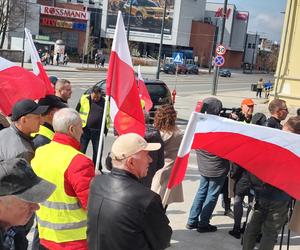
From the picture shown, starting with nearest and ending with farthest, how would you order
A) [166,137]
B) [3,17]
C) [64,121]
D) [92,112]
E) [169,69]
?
[64,121]
[166,137]
[92,112]
[3,17]
[169,69]

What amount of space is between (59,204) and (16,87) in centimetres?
264

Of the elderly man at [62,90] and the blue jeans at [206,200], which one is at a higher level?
the elderly man at [62,90]

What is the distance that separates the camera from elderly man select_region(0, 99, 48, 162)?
3.87 meters

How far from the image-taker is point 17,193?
203 centimetres

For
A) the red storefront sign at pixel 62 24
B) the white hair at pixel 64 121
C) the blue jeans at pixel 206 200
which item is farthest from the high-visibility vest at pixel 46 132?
the red storefront sign at pixel 62 24

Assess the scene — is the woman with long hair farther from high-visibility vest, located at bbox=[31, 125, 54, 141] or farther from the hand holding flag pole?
high-visibility vest, located at bbox=[31, 125, 54, 141]

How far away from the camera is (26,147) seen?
3.96 meters

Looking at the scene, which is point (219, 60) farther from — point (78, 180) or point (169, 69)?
point (169, 69)

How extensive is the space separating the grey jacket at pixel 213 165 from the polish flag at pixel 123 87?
1428 mm

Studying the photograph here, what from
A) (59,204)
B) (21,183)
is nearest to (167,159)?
(59,204)

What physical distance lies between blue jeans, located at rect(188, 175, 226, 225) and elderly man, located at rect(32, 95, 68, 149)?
97.0 inches

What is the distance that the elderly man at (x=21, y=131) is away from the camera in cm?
387

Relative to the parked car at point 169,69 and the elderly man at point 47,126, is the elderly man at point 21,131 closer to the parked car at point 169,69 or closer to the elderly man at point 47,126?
the elderly man at point 47,126

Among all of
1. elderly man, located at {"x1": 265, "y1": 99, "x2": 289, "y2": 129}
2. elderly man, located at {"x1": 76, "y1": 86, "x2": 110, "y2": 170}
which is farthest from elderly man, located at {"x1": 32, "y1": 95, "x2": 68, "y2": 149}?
elderly man, located at {"x1": 76, "y1": 86, "x2": 110, "y2": 170}
